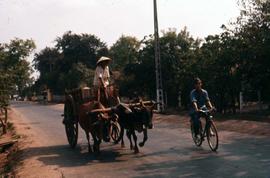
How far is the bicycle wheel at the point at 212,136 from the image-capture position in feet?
44.3

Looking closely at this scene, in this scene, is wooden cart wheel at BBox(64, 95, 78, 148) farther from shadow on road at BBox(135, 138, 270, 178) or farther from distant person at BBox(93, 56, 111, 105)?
shadow on road at BBox(135, 138, 270, 178)

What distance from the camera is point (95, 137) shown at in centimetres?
1395

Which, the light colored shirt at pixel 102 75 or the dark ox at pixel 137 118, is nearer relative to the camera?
the dark ox at pixel 137 118

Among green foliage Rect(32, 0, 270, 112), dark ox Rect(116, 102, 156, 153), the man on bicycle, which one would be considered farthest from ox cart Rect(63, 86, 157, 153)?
green foliage Rect(32, 0, 270, 112)

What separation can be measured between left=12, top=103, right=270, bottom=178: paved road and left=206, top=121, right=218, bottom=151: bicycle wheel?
7.4 inches

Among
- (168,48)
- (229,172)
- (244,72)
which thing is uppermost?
(168,48)

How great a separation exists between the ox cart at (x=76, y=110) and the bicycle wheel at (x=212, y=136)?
2536 millimetres

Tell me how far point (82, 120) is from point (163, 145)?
259 cm

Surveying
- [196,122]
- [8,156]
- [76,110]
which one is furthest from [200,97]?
[8,156]

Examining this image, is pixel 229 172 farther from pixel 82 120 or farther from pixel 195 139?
pixel 82 120

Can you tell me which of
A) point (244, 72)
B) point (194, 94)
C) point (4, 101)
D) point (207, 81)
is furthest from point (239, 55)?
point (194, 94)

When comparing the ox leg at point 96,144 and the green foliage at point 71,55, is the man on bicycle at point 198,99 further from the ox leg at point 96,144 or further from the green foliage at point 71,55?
the green foliage at point 71,55

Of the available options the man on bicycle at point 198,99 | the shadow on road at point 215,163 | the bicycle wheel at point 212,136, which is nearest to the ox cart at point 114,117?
the shadow on road at point 215,163

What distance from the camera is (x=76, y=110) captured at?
1576 centimetres
